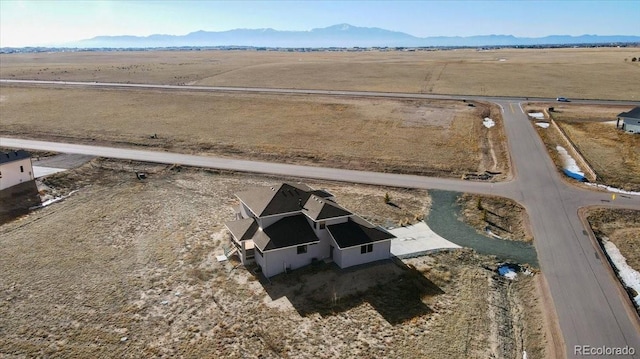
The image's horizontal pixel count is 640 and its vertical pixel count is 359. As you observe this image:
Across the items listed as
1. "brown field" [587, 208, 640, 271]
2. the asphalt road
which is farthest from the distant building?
"brown field" [587, 208, 640, 271]

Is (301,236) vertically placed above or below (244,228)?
below

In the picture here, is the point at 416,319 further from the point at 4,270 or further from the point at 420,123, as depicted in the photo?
the point at 420,123

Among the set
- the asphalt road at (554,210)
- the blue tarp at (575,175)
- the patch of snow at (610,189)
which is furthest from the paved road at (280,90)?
the patch of snow at (610,189)

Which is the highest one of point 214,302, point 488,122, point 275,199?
point 488,122

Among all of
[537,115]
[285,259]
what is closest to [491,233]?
[285,259]

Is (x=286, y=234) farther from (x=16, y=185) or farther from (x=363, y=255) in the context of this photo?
(x=16, y=185)

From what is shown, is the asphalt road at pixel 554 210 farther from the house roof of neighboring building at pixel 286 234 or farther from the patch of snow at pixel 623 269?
the house roof of neighboring building at pixel 286 234
